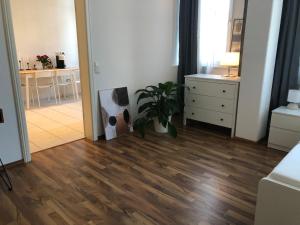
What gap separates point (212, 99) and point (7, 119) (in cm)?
271

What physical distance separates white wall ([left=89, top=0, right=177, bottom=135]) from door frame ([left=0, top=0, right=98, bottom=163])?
0.09 metres

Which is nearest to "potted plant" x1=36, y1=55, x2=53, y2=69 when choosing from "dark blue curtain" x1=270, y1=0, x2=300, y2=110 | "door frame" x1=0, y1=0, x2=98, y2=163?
"door frame" x1=0, y1=0, x2=98, y2=163

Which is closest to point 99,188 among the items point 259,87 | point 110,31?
point 110,31

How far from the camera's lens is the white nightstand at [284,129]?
3121 mm

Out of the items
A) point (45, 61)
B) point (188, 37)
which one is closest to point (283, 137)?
point (188, 37)

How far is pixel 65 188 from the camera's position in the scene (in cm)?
247

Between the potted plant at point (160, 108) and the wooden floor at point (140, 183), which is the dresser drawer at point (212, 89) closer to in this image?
the potted plant at point (160, 108)

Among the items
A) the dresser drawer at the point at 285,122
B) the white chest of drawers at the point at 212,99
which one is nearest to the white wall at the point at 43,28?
the white chest of drawers at the point at 212,99

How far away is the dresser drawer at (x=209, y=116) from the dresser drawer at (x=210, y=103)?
0.06 meters

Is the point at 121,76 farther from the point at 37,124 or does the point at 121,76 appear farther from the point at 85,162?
the point at 37,124

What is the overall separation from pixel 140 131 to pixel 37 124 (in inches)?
73.5

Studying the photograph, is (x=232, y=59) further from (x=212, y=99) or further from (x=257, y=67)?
(x=212, y=99)

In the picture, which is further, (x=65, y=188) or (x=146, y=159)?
(x=146, y=159)

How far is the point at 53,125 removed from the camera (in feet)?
14.1
